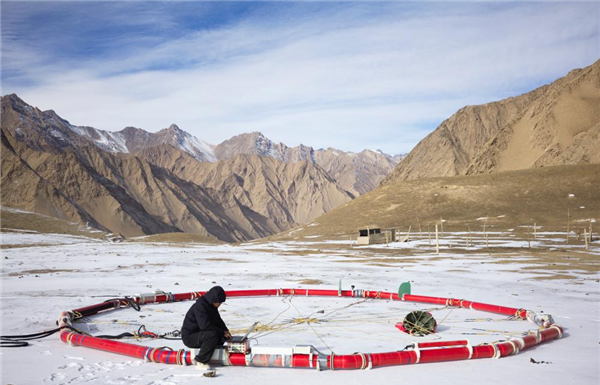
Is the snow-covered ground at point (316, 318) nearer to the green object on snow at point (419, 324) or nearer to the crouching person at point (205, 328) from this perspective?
the green object on snow at point (419, 324)

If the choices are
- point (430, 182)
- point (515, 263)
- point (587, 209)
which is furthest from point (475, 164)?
point (515, 263)

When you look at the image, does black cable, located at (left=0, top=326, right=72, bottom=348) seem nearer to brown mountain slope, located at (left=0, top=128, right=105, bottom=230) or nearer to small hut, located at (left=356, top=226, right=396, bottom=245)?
small hut, located at (left=356, top=226, right=396, bottom=245)

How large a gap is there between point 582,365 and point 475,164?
11515cm

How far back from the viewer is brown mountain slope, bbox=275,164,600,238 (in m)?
68.4

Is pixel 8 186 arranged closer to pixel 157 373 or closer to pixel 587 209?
pixel 587 209

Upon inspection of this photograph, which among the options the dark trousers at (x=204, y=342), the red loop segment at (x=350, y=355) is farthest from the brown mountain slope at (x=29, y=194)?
the dark trousers at (x=204, y=342)

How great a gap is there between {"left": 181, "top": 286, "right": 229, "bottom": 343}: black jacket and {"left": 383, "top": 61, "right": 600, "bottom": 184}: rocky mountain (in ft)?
313

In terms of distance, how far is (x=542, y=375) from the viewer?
8234 millimetres

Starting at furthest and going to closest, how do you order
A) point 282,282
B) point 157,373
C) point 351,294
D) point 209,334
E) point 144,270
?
1. point 144,270
2. point 282,282
3. point 351,294
4. point 209,334
5. point 157,373

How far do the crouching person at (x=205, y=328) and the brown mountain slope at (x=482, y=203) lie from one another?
5926 centimetres

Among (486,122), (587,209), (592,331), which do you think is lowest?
(592,331)

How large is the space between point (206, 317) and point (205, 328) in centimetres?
19

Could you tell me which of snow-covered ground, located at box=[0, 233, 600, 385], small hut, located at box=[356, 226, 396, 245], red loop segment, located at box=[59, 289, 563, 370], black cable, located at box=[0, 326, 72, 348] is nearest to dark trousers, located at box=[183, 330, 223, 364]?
red loop segment, located at box=[59, 289, 563, 370]

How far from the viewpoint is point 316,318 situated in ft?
42.8
